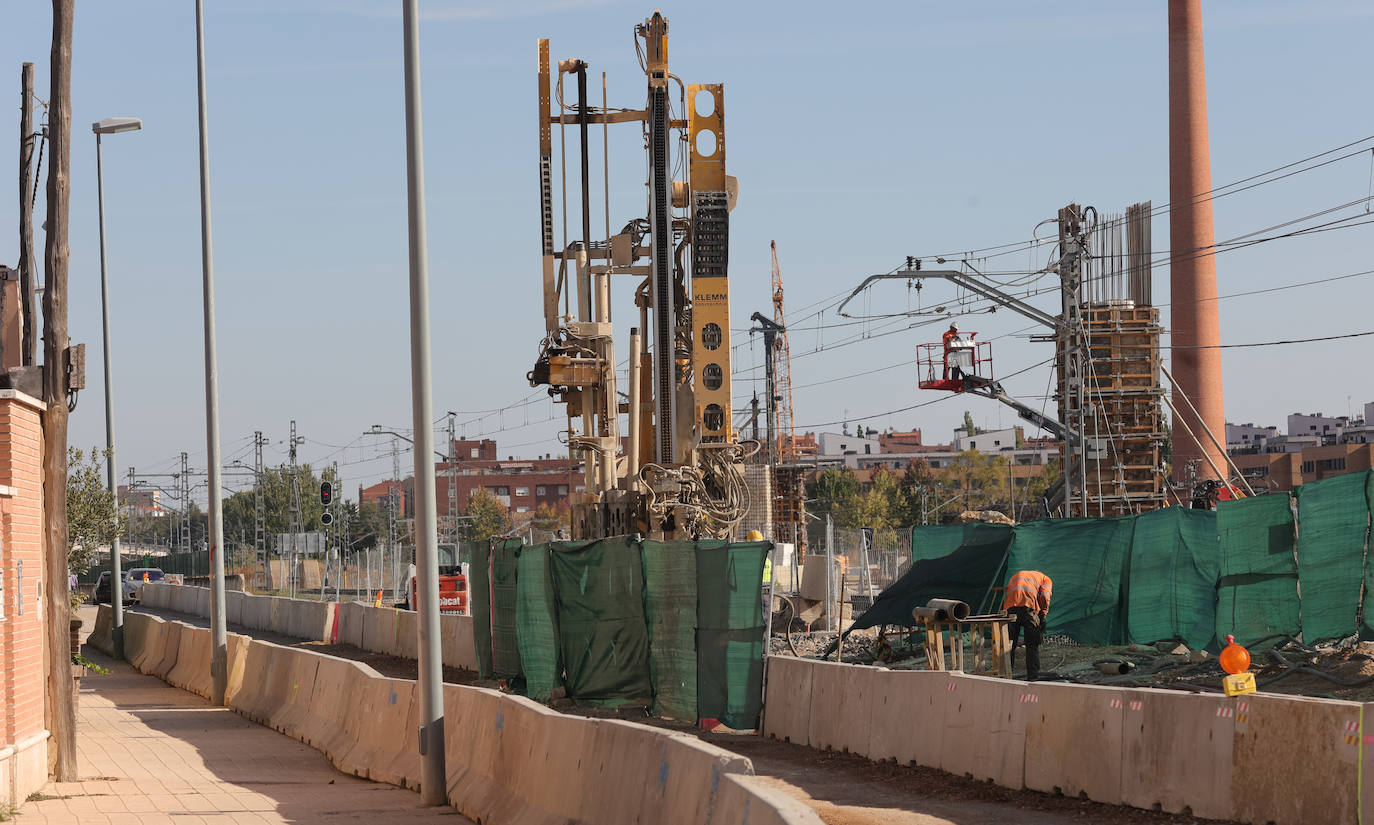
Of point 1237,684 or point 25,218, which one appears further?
point 25,218

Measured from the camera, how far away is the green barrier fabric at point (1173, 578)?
2067cm

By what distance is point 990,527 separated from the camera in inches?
925

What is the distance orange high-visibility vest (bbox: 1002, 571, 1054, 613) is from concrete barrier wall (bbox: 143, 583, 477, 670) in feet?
30.4

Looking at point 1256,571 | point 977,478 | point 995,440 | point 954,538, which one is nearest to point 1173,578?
point 1256,571

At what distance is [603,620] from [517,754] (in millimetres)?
8948

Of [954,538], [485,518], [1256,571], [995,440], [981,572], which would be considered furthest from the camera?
[995,440]

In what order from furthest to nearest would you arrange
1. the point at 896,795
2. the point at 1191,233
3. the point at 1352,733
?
the point at 1191,233 < the point at 896,795 < the point at 1352,733

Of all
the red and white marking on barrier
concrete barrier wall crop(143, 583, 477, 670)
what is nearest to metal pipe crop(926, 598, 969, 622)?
the red and white marking on barrier

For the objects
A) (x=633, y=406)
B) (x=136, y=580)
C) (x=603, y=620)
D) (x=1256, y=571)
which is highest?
(x=633, y=406)

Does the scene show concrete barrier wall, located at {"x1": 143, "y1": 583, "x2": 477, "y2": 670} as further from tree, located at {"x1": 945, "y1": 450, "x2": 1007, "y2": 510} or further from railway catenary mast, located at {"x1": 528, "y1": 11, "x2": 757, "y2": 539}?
tree, located at {"x1": 945, "y1": 450, "x2": 1007, "y2": 510}

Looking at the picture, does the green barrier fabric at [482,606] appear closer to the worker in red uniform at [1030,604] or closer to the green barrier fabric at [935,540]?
the green barrier fabric at [935,540]

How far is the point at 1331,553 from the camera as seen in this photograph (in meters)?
17.6

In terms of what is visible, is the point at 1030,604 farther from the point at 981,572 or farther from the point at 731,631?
the point at 731,631

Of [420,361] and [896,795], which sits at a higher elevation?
[420,361]
